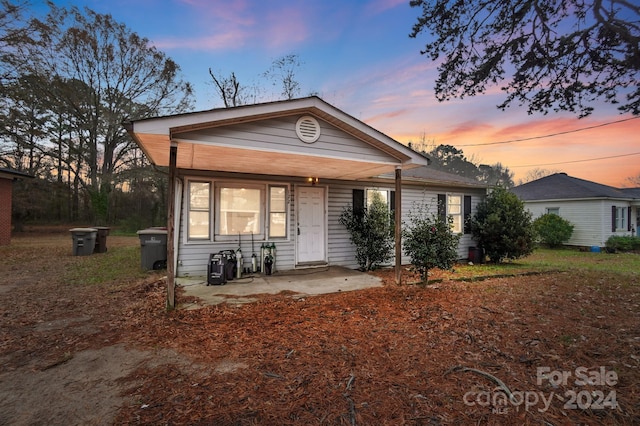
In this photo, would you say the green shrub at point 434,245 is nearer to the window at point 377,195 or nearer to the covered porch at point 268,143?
the covered porch at point 268,143

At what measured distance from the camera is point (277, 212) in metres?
7.25

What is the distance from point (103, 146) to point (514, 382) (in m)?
25.5

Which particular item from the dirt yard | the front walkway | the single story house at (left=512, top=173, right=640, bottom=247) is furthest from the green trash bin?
the single story house at (left=512, top=173, right=640, bottom=247)

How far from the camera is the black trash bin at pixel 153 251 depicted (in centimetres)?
757

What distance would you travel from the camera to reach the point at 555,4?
468 centimetres

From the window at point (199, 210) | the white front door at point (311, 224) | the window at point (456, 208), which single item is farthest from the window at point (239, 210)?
the window at point (456, 208)

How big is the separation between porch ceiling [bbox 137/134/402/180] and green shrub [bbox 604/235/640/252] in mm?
15376

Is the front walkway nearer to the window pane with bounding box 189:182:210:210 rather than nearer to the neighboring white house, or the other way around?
Answer: the neighboring white house

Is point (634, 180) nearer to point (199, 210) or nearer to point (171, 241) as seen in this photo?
point (199, 210)

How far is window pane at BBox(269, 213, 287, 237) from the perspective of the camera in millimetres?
7199

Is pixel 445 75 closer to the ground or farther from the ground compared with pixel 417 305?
farther from the ground

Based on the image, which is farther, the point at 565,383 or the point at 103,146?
the point at 103,146

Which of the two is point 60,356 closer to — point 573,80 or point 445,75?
point 445,75

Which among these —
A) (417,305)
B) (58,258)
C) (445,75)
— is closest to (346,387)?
(417,305)
